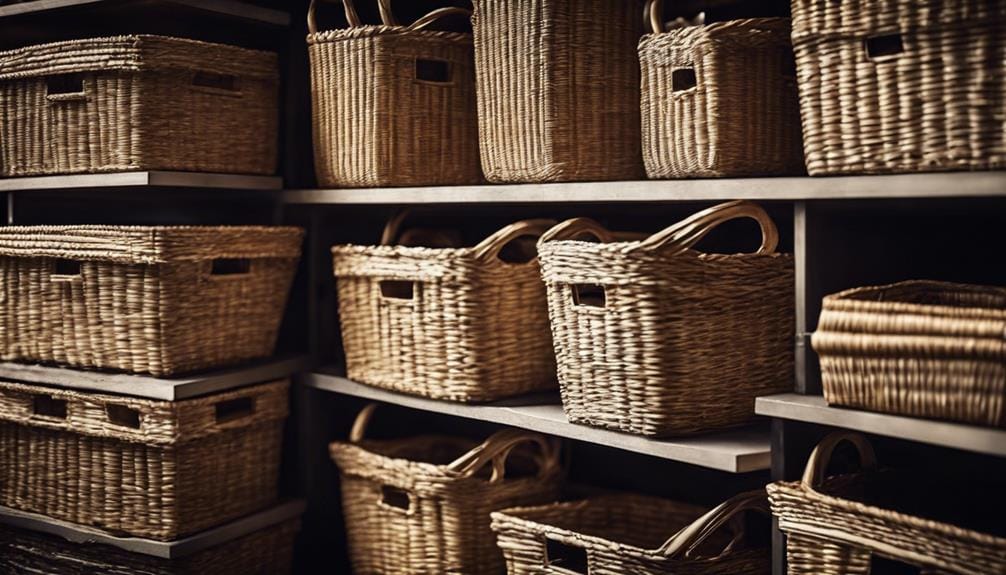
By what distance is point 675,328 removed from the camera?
6.40 feet

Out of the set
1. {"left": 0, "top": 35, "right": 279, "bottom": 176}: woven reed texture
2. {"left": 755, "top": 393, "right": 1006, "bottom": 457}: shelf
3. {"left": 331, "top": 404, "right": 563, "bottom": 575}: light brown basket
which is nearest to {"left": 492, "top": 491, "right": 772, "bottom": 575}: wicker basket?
{"left": 331, "top": 404, "right": 563, "bottom": 575}: light brown basket

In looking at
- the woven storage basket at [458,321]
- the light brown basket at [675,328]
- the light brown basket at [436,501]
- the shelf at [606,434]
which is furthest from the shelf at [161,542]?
the light brown basket at [675,328]

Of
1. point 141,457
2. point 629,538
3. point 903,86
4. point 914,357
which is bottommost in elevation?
point 629,538

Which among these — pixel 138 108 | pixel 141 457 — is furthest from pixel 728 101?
pixel 141 457

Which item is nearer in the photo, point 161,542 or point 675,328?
point 675,328

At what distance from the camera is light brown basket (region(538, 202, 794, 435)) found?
1942mm

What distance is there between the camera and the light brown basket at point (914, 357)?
155cm

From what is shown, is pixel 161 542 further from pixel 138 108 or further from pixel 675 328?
pixel 675 328

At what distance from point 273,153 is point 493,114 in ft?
2.39

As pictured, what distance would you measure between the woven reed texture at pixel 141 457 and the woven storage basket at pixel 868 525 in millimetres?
1368

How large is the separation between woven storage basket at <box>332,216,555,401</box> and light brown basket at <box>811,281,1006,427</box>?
31.4 inches

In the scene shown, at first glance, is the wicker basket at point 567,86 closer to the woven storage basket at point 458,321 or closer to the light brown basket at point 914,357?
the woven storage basket at point 458,321

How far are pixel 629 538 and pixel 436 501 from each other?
473 millimetres

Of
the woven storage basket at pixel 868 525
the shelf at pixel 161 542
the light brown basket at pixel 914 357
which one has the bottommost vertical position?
the shelf at pixel 161 542
